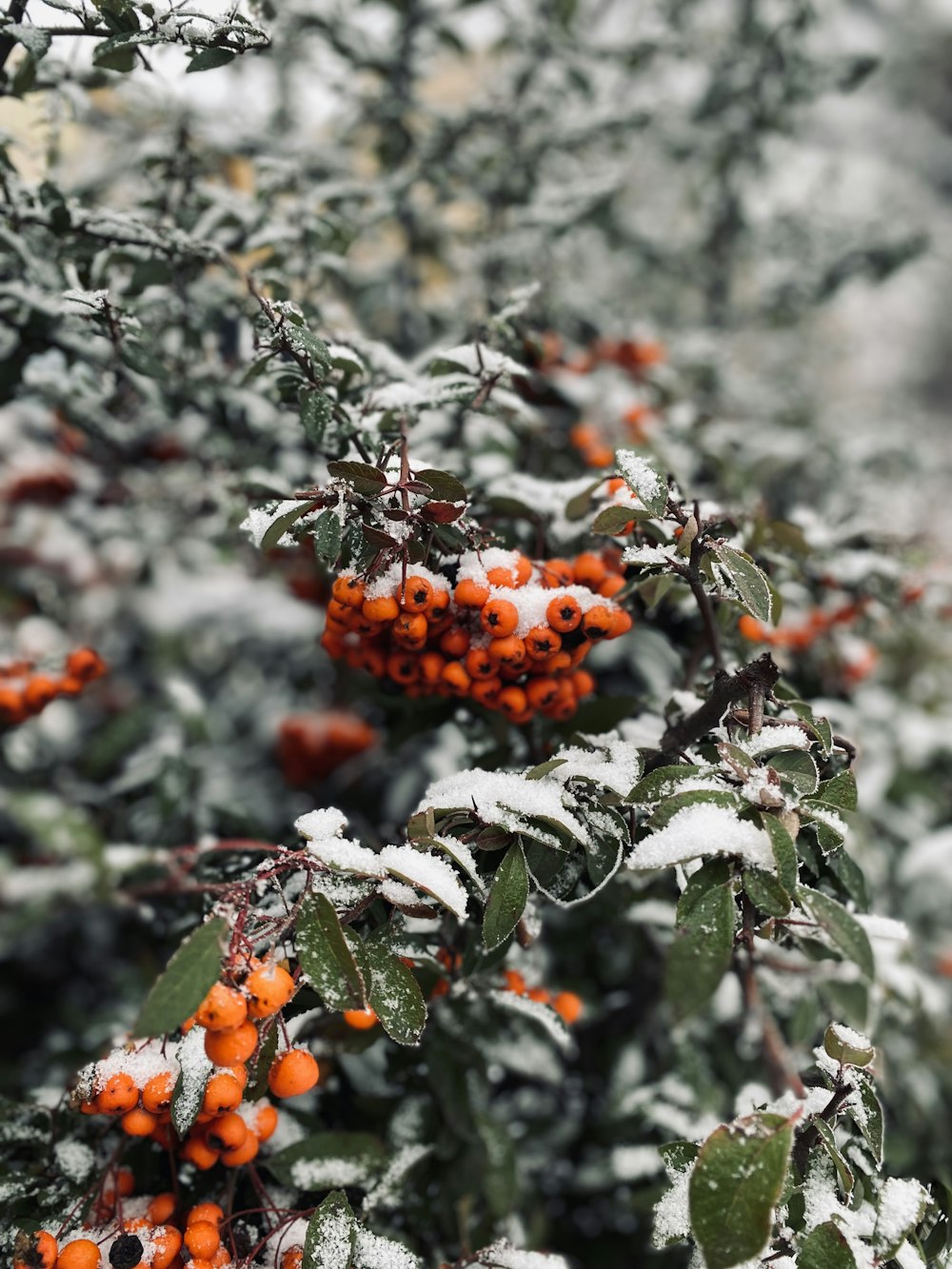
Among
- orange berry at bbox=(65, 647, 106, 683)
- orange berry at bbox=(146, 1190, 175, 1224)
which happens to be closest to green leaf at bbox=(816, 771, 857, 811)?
orange berry at bbox=(146, 1190, 175, 1224)

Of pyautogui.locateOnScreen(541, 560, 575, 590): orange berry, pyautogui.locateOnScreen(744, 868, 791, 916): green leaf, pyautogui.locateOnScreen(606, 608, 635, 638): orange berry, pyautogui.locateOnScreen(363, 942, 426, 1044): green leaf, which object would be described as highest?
pyautogui.locateOnScreen(606, 608, 635, 638): orange berry

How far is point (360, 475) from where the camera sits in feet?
3.67

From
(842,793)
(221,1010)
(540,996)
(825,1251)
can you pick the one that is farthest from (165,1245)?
(842,793)

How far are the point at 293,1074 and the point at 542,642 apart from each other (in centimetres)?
60

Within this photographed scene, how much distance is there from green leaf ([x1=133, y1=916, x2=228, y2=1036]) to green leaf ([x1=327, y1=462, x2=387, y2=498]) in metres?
0.56

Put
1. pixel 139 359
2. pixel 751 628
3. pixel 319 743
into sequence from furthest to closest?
pixel 319 743
pixel 751 628
pixel 139 359

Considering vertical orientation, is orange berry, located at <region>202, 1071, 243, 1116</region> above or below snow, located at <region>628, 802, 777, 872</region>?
below

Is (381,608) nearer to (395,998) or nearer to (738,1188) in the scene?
(395,998)

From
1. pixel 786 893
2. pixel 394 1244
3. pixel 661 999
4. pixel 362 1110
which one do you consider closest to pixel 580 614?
pixel 786 893

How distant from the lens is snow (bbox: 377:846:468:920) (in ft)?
3.22

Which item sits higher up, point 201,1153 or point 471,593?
point 471,593

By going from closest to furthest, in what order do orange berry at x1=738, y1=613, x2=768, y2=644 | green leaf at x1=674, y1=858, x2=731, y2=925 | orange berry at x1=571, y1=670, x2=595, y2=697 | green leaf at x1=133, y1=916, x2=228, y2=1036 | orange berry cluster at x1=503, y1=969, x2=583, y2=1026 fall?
green leaf at x1=133, y1=916, x2=228, y2=1036, green leaf at x1=674, y1=858, x2=731, y2=925, orange berry at x1=571, y1=670, x2=595, y2=697, orange berry cluster at x1=503, y1=969, x2=583, y2=1026, orange berry at x1=738, y1=613, x2=768, y2=644

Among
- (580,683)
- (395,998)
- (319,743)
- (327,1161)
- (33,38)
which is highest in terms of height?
(33,38)

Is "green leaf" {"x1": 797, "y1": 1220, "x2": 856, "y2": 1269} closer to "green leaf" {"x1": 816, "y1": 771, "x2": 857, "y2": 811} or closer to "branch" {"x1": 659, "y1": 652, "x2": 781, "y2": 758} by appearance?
"green leaf" {"x1": 816, "y1": 771, "x2": 857, "y2": 811}
